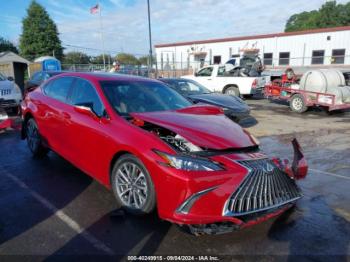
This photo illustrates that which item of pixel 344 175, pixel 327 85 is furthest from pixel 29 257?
pixel 327 85

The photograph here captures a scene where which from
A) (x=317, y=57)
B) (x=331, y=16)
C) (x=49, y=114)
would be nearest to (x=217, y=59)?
(x=317, y=57)

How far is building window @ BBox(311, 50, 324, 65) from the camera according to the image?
29.5 meters

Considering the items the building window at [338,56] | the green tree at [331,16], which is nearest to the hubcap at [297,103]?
the building window at [338,56]

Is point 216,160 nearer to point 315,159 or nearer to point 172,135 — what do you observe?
point 172,135

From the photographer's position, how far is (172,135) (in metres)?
3.83

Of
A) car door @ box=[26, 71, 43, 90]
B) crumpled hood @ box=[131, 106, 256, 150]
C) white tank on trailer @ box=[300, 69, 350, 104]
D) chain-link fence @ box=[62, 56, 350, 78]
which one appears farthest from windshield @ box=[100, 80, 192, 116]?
chain-link fence @ box=[62, 56, 350, 78]

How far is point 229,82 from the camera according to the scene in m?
17.0

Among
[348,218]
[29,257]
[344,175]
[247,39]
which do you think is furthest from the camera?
[247,39]

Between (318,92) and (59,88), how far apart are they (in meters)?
10.6

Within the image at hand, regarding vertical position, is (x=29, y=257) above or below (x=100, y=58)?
below

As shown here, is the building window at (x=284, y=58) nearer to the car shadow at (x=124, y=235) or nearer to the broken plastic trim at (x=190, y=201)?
the car shadow at (x=124, y=235)

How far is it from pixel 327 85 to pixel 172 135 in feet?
36.9

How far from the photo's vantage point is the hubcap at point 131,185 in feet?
12.3

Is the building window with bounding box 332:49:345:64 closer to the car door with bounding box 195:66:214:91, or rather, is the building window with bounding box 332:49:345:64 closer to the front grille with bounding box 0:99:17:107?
the car door with bounding box 195:66:214:91
